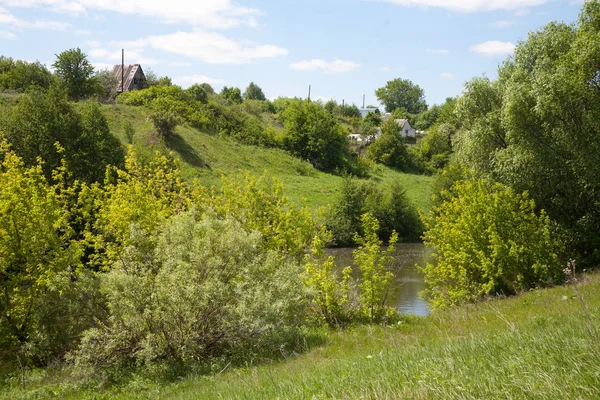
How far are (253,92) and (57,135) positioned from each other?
271ft

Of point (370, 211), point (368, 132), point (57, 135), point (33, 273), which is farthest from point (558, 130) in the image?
point (368, 132)

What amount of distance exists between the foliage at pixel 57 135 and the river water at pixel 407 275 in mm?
16990

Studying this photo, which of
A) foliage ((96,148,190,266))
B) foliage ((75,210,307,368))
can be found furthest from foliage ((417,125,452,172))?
foliage ((75,210,307,368))

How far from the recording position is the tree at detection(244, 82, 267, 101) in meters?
108


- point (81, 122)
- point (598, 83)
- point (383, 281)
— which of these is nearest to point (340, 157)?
point (81, 122)

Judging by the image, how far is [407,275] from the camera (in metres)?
29.7

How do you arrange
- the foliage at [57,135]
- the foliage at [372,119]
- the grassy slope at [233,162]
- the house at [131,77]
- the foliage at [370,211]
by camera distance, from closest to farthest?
the foliage at [57,135]
the foliage at [370,211]
the grassy slope at [233,162]
the house at [131,77]
the foliage at [372,119]

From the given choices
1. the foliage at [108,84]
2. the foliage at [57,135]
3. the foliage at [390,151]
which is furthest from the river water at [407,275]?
the foliage at [108,84]

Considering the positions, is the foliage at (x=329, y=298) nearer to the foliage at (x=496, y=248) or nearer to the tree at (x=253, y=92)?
the foliage at (x=496, y=248)

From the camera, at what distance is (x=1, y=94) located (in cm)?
4259

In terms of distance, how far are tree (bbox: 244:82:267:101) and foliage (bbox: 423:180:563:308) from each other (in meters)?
93.0

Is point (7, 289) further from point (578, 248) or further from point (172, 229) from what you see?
point (578, 248)

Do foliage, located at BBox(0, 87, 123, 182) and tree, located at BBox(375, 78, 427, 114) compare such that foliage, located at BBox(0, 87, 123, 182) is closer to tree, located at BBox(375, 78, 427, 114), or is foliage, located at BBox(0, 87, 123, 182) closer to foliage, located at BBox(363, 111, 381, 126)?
foliage, located at BBox(363, 111, 381, 126)

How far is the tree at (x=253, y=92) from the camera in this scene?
10794 centimetres
